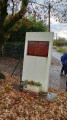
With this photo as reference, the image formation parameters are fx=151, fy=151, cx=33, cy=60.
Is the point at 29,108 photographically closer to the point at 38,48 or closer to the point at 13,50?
the point at 38,48

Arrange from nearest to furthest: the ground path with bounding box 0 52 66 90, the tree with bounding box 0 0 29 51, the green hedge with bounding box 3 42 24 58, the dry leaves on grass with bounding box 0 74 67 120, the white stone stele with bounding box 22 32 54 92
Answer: the dry leaves on grass with bounding box 0 74 67 120, the white stone stele with bounding box 22 32 54 92, the tree with bounding box 0 0 29 51, the ground path with bounding box 0 52 66 90, the green hedge with bounding box 3 42 24 58

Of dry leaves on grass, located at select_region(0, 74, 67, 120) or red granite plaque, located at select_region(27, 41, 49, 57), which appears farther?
red granite plaque, located at select_region(27, 41, 49, 57)

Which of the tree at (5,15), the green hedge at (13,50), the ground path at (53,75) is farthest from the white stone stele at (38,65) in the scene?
the green hedge at (13,50)

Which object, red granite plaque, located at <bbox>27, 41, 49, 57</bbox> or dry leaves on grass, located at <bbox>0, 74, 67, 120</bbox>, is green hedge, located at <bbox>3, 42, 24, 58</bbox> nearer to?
red granite plaque, located at <bbox>27, 41, 49, 57</bbox>

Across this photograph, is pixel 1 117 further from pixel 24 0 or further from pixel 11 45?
pixel 11 45

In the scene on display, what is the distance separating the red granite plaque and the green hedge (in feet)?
39.1

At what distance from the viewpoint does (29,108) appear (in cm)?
438

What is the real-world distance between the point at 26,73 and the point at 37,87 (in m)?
0.72

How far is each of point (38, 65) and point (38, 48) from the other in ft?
2.07

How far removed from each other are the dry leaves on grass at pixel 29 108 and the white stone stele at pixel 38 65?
0.69 meters

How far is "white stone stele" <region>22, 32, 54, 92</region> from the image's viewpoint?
539 cm

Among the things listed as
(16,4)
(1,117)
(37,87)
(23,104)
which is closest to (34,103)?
(23,104)

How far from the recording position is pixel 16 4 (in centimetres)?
736

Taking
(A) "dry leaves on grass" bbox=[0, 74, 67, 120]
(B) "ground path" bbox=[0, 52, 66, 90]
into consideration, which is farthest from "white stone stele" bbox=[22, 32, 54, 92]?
(B) "ground path" bbox=[0, 52, 66, 90]
